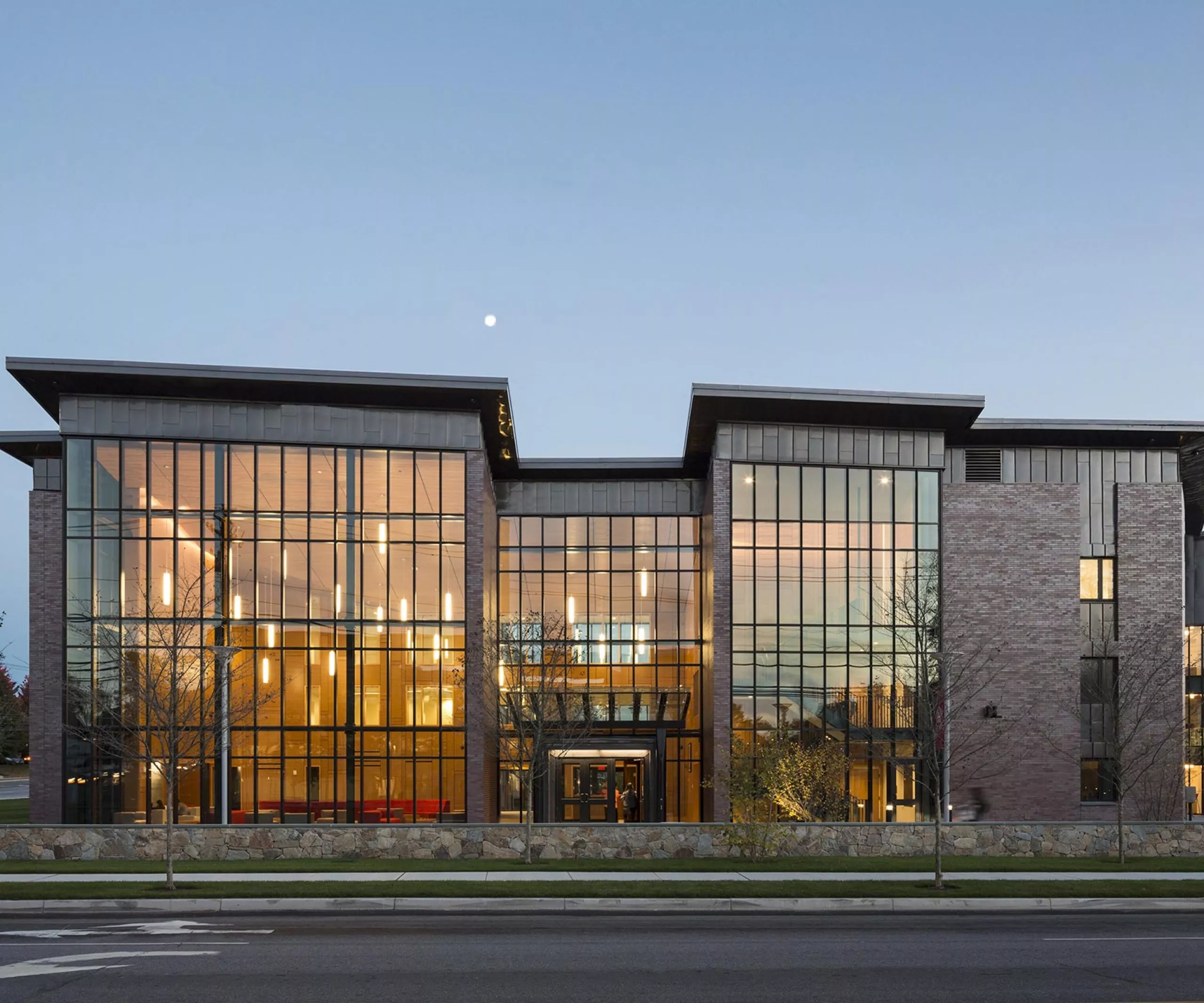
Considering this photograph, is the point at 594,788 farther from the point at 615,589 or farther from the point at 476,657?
the point at 476,657

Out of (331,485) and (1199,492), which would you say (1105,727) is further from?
(331,485)

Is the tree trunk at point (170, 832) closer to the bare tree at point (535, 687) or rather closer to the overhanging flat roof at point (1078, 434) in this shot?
the bare tree at point (535, 687)

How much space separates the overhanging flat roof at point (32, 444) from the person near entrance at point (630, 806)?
2216 centimetres

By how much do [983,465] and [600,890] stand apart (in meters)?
22.6

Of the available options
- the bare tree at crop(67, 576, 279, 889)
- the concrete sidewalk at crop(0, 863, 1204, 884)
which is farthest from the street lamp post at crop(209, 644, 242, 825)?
the concrete sidewalk at crop(0, 863, 1204, 884)

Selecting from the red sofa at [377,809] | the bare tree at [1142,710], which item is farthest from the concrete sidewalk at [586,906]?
the bare tree at [1142,710]

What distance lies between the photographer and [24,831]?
864 inches

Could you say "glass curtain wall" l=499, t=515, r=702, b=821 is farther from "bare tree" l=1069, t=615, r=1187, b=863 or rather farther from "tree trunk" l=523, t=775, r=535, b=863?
"tree trunk" l=523, t=775, r=535, b=863

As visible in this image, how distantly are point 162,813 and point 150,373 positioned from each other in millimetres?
12699

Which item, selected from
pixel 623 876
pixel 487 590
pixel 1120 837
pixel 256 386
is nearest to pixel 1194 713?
pixel 1120 837

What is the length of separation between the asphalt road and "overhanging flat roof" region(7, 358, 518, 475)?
17.7m

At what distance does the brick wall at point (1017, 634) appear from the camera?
33625mm

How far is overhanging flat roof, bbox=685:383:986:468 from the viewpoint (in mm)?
32656

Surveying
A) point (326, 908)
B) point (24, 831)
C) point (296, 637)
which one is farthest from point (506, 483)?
point (326, 908)
